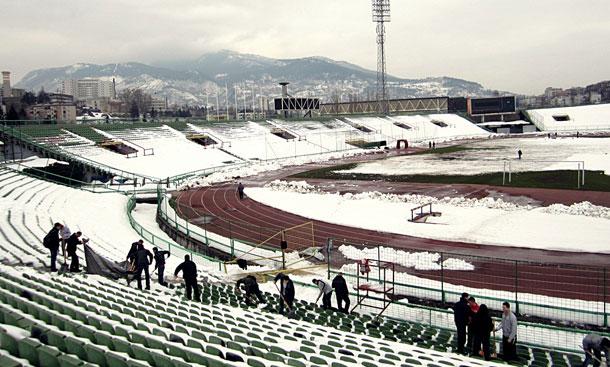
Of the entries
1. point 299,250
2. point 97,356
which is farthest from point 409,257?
point 97,356

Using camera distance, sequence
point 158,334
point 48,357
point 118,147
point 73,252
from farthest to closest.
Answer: point 118,147
point 73,252
point 158,334
point 48,357

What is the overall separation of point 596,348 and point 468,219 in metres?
17.6

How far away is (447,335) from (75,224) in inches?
685

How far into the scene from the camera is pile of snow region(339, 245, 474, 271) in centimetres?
1884

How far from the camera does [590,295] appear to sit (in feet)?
51.4

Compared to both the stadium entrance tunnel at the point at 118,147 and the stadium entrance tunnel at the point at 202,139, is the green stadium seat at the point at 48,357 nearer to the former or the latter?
the stadium entrance tunnel at the point at 118,147

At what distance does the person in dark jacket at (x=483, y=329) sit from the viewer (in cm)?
1047

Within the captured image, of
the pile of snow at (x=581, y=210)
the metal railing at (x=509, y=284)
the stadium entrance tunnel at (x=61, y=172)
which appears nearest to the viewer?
the metal railing at (x=509, y=284)

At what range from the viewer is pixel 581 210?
26531 millimetres

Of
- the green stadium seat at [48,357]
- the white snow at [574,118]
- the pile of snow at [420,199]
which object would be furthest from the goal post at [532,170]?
the white snow at [574,118]

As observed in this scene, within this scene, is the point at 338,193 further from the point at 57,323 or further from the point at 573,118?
the point at 573,118

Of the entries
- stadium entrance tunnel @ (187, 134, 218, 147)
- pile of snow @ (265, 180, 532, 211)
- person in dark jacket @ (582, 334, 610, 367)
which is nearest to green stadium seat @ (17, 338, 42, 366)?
person in dark jacket @ (582, 334, 610, 367)

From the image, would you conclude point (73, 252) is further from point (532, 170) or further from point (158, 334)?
point (532, 170)

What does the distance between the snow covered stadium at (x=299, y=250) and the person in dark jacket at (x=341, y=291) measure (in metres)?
0.46
